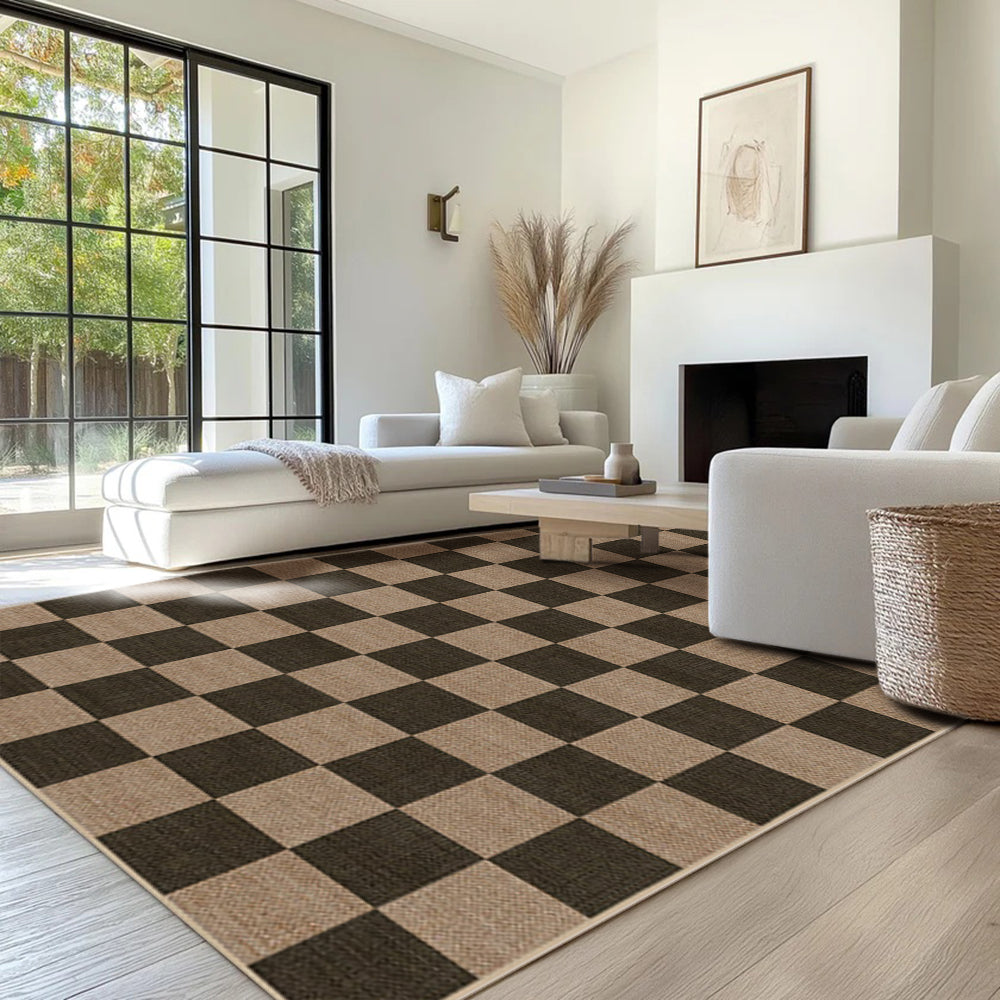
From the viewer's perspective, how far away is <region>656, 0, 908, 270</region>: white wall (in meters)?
4.68

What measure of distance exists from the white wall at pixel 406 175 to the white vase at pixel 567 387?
1.67 ft

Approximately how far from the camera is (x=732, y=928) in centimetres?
126

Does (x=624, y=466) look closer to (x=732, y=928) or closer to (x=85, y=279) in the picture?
(x=732, y=928)

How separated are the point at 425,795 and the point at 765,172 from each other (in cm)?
443

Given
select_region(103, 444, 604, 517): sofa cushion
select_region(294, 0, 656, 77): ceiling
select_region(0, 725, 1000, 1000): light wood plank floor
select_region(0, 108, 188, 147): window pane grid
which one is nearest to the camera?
select_region(0, 725, 1000, 1000): light wood plank floor

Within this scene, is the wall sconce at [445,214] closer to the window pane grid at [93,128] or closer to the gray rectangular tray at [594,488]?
the window pane grid at [93,128]

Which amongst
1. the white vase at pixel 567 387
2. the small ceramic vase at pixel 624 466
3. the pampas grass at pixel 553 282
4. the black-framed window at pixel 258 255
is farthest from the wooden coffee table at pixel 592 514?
the pampas grass at pixel 553 282

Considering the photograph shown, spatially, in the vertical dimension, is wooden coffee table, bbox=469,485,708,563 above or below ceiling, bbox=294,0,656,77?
below

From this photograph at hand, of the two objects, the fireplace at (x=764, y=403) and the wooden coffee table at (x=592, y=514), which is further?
the fireplace at (x=764, y=403)

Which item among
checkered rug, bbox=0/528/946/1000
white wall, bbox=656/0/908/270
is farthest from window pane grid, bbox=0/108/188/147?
white wall, bbox=656/0/908/270

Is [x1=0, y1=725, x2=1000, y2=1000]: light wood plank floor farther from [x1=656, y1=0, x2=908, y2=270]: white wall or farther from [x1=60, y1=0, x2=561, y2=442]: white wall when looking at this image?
[x1=60, y1=0, x2=561, y2=442]: white wall

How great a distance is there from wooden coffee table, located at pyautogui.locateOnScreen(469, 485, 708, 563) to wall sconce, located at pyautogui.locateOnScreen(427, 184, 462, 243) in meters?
2.82

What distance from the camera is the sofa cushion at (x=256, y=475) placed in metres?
3.51

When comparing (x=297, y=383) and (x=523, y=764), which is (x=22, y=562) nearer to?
(x=297, y=383)
